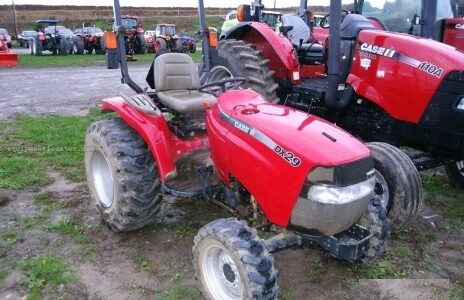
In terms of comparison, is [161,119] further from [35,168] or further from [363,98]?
[35,168]

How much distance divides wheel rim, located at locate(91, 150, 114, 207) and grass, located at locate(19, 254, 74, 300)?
641mm

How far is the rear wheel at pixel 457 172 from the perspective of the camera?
4691 millimetres

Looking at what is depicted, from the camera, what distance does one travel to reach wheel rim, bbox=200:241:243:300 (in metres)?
2.55

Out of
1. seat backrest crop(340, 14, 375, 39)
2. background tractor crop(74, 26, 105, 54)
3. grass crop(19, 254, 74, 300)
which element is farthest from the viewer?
background tractor crop(74, 26, 105, 54)

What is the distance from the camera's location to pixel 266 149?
251 cm

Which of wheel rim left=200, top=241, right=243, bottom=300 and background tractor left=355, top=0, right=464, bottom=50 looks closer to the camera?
wheel rim left=200, top=241, right=243, bottom=300

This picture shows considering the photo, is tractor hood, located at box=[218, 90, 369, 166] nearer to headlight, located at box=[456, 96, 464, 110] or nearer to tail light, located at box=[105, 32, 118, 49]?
tail light, located at box=[105, 32, 118, 49]

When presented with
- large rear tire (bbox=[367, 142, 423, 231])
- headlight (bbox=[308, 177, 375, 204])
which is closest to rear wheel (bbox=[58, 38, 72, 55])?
large rear tire (bbox=[367, 142, 423, 231])

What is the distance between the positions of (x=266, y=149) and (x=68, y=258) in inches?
66.6

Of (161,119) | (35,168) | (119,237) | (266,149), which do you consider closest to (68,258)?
(119,237)

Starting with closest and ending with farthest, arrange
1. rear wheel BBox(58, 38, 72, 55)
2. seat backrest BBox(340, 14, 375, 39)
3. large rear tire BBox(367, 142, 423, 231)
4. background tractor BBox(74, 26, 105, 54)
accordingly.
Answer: large rear tire BBox(367, 142, 423, 231), seat backrest BBox(340, 14, 375, 39), rear wheel BBox(58, 38, 72, 55), background tractor BBox(74, 26, 105, 54)

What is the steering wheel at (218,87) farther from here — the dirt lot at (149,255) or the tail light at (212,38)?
the dirt lot at (149,255)

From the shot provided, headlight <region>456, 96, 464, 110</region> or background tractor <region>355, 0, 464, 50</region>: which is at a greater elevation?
background tractor <region>355, 0, 464, 50</region>

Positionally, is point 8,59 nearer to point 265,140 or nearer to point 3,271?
point 3,271
